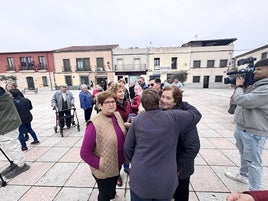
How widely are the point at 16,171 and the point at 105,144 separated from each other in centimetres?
242

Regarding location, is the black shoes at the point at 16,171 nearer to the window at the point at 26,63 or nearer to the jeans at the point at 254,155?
the jeans at the point at 254,155

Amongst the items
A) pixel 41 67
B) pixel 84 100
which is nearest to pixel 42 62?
pixel 41 67

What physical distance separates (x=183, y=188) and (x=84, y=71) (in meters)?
25.1

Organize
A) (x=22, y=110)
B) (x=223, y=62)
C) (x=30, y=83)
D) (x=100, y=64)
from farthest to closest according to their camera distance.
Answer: (x=30, y=83) → (x=100, y=64) → (x=223, y=62) → (x=22, y=110)

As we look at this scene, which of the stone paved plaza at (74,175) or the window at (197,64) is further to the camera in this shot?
the window at (197,64)

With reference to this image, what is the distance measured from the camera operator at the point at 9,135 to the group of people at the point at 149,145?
6.79 feet

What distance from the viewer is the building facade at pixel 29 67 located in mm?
24141

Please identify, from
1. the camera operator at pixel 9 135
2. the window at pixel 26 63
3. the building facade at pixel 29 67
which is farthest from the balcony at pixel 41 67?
the camera operator at pixel 9 135

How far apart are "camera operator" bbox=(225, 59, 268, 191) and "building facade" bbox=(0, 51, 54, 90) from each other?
90.5 ft

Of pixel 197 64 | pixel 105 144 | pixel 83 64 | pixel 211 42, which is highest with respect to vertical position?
pixel 211 42

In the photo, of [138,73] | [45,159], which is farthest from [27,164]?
[138,73]

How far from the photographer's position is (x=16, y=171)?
2.69m

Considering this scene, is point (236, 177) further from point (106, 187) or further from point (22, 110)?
point (22, 110)

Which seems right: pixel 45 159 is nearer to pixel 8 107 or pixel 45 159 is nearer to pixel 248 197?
pixel 8 107
